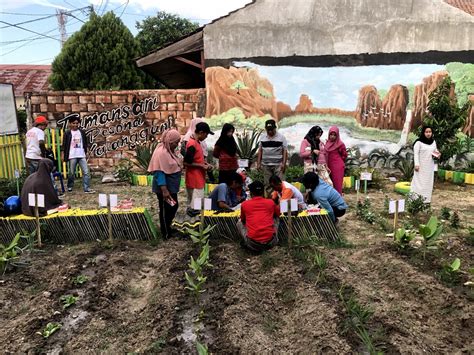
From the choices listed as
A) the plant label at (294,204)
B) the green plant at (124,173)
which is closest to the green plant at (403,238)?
the plant label at (294,204)

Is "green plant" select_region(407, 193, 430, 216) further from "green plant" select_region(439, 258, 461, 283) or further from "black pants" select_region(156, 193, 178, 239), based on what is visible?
"black pants" select_region(156, 193, 178, 239)

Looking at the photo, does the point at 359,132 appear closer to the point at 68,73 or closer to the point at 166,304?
the point at 166,304

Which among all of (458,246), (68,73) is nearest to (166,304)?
(458,246)

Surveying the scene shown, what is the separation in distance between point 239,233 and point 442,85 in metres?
5.64

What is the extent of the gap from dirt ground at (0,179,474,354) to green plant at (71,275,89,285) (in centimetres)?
4

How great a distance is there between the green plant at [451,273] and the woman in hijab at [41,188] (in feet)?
15.6

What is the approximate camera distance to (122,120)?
10.6m

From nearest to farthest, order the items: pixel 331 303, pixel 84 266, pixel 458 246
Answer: pixel 331 303 < pixel 84 266 < pixel 458 246

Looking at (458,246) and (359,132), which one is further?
(359,132)

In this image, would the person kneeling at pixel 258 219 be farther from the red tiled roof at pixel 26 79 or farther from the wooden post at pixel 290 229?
the red tiled roof at pixel 26 79

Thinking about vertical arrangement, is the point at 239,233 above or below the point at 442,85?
below

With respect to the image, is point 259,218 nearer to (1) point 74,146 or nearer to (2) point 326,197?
(2) point 326,197

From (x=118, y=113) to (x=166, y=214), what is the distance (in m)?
5.38

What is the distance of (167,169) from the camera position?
5.67 m
